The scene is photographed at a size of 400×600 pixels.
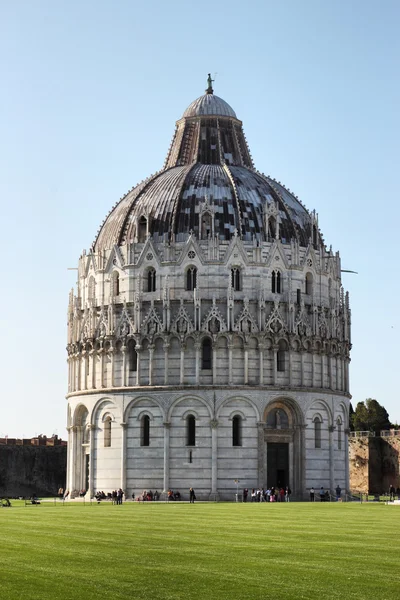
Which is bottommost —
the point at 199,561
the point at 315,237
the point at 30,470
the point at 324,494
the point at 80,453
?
the point at 199,561

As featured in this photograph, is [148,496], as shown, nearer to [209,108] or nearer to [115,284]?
[115,284]

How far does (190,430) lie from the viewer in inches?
3275

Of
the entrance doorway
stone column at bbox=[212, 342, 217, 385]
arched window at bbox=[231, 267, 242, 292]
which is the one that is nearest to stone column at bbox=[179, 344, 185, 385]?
stone column at bbox=[212, 342, 217, 385]

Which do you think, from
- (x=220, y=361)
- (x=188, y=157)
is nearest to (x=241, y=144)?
(x=188, y=157)

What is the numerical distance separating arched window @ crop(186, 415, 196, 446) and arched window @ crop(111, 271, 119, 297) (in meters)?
11.8

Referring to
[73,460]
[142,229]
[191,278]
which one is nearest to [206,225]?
[191,278]

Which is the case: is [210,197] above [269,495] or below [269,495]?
above

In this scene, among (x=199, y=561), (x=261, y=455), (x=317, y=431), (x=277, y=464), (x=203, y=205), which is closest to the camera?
(x=199, y=561)

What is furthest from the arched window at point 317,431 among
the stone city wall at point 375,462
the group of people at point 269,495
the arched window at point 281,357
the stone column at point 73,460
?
the stone city wall at point 375,462

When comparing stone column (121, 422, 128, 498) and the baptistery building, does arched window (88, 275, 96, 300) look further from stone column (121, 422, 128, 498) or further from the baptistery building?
stone column (121, 422, 128, 498)

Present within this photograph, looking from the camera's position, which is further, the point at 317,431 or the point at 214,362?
the point at 317,431

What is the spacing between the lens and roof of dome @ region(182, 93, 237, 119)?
315ft

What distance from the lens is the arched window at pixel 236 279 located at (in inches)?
3339

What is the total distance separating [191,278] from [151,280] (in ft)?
10.7
